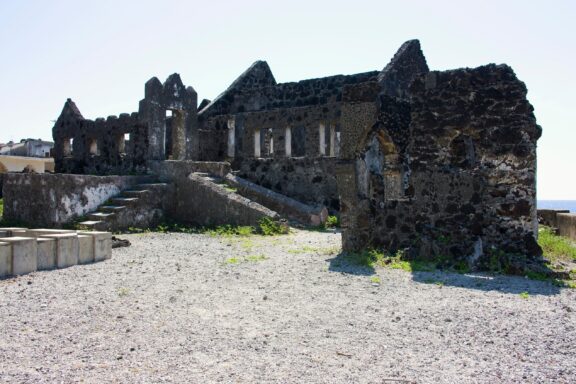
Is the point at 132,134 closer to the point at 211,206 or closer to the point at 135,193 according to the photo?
the point at 135,193

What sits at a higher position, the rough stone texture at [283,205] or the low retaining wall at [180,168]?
the low retaining wall at [180,168]

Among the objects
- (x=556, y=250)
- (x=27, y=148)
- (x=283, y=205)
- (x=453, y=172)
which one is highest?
(x=27, y=148)

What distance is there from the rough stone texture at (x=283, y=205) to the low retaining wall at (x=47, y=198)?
4414 millimetres

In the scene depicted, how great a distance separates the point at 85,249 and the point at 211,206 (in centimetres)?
609

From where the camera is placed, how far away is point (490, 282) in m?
7.38

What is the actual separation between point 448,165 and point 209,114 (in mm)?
14090

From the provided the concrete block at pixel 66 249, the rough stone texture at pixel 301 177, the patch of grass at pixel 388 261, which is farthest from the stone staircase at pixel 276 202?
the concrete block at pixel 66 249

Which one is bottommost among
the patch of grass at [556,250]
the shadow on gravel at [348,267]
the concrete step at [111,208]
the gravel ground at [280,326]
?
the gravel ground at [280,326]

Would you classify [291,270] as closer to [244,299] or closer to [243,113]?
[244,299]

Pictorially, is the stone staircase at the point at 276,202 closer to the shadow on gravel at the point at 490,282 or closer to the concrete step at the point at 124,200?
the concrete step at the point at 124,200

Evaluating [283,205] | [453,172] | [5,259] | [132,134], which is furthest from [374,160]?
[132,134]

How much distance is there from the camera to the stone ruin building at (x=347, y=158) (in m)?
8.61

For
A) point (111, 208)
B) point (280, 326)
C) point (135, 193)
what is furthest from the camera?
point (135, 193)

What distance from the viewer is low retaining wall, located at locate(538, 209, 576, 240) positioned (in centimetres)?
1314
